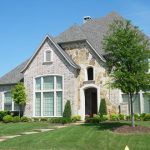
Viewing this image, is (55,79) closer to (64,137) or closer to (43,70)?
(43,70)

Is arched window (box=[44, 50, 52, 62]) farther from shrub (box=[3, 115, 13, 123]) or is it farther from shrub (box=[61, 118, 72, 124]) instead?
shrub (box=[61, 118, 72, 124])

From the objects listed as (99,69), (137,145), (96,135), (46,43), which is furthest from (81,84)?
(137,145)

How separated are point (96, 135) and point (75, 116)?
39.4 ft

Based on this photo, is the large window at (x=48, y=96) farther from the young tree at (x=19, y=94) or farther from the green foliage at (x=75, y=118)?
the green foliage at (x=75, y=118)

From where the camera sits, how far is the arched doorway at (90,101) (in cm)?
3562

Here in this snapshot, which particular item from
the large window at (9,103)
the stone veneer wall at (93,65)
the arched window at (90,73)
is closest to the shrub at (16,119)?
the large window at (9,103)

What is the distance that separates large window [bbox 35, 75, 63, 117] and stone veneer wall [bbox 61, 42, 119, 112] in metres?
2.12

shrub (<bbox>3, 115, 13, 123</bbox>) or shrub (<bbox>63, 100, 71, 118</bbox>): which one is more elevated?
shrub (<bbox>63, 100, 71, 118</bbox>)

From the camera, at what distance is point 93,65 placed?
33.8 meters

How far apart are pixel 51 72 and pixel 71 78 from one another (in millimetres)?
2515

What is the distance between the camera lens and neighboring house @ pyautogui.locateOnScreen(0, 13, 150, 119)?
33156mm

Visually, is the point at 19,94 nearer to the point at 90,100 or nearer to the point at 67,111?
the point at 67,111

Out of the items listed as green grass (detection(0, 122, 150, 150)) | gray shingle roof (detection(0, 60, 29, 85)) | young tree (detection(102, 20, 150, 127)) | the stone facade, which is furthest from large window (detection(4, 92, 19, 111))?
young tree (detection(102, 20, 150, 127))

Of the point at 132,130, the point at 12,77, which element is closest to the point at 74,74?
the point at 12,77
